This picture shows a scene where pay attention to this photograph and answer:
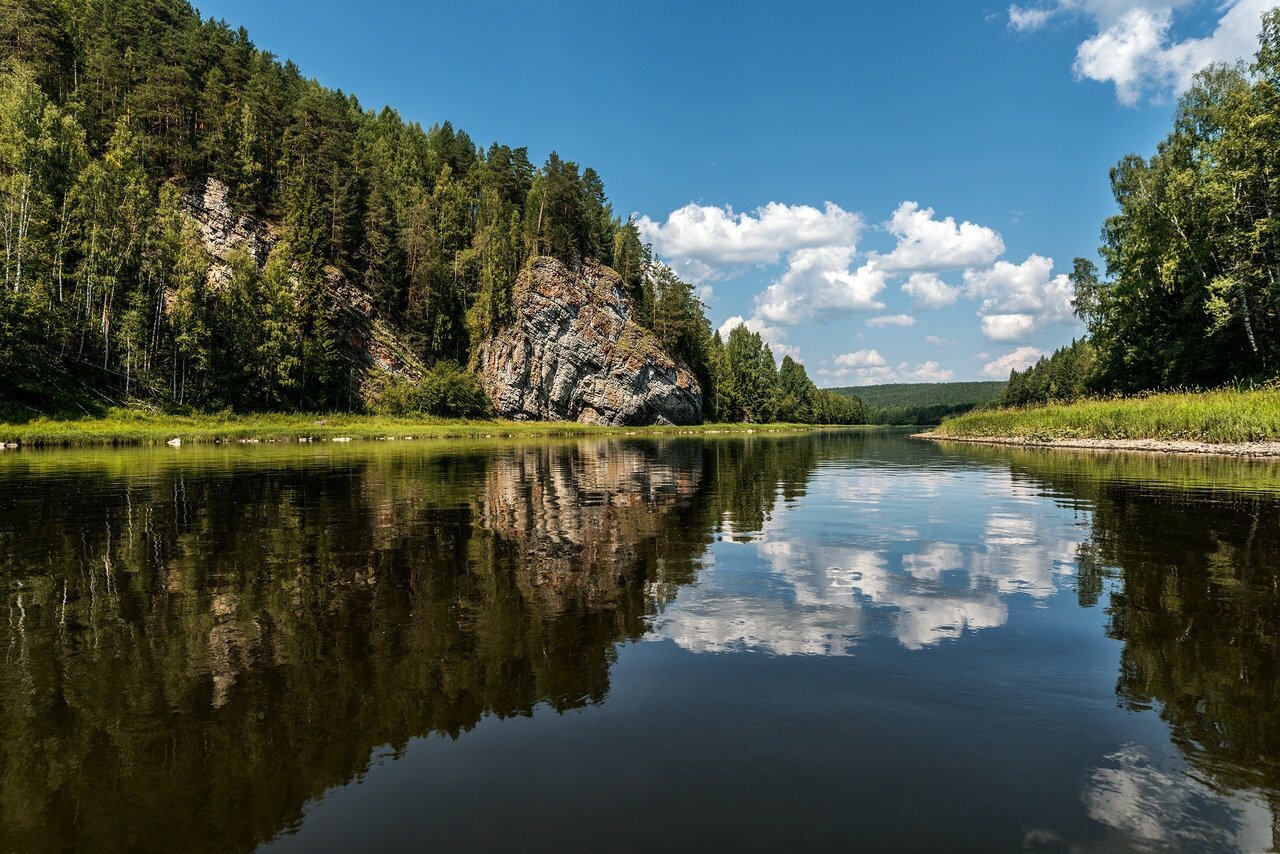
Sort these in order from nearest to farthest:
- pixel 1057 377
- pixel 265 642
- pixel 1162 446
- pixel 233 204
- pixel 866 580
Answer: pixel 265 642 → pixel 866 580 → pixel 1162 446 → pixel 233 204 → pixel 1057 377

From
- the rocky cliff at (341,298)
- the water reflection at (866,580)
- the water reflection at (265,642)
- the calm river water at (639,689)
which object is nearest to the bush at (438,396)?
the rocky cliff at (341,298)

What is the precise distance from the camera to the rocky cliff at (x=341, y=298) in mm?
95062

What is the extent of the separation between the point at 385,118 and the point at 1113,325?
139288 mm

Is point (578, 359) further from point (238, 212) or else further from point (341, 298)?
point (238, 212)

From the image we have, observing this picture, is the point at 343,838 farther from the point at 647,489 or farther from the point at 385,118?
the point at 385,118

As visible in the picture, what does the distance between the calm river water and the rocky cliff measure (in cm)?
9134

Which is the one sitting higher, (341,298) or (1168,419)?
(341,298)

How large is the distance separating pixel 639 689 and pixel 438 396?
330 ft

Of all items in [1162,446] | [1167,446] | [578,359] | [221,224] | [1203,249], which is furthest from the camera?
[578,359]

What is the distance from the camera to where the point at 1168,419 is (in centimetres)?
4134

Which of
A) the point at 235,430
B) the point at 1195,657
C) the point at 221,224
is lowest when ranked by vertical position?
the point at 1195,657

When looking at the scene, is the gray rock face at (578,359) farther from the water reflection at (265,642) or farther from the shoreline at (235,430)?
the water reflection at (265,642)

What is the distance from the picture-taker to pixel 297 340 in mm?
86625

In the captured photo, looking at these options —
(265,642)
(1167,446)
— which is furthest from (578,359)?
(265,642)
